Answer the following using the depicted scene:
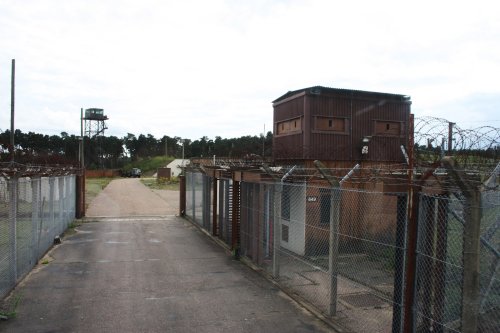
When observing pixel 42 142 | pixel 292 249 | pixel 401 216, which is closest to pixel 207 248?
pixel 292 249

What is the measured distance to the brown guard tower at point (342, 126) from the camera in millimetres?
17000

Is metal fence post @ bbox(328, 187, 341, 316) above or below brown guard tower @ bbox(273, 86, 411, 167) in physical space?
below

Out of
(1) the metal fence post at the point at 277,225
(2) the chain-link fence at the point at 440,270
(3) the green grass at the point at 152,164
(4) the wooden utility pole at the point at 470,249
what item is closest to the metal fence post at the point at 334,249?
(2) the chain-link fence at the point at 440,270

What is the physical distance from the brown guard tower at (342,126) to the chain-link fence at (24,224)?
25.6 ft

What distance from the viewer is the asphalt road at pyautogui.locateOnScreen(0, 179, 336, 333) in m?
6.45

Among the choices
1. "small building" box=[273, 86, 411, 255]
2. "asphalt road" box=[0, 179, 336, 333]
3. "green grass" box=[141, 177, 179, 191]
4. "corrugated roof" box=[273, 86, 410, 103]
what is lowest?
"green grass" box=[141, 177, 179, 191]

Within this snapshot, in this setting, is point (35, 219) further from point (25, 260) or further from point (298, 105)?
point (298, 105)

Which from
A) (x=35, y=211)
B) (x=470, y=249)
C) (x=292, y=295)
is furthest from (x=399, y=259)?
(x=35, y=211)

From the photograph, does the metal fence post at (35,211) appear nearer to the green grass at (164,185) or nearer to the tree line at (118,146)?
the green grass at (164,185)

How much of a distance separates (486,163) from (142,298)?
561 cm

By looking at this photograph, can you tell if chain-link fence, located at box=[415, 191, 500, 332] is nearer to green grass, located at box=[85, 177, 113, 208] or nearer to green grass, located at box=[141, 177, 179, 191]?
green grass, located at box=[85, 177, 113, 208]

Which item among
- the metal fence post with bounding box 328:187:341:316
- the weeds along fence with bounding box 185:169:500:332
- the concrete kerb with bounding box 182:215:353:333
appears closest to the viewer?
the weeds along fence with bounding box 185:169:500:332

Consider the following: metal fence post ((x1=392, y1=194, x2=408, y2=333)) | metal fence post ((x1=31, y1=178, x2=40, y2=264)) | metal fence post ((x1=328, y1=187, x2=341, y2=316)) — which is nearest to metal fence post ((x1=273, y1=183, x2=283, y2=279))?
metal fence post ((x1=328, y1=187, x2=341, y2=316))

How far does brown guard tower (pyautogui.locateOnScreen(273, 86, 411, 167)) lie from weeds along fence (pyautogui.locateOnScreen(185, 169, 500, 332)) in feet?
10.8
